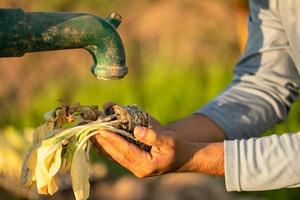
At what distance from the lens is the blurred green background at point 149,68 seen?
17.2 ft

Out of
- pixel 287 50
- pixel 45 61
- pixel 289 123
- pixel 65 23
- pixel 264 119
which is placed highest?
pixel 65 23

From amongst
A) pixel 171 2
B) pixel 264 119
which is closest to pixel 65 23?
pixel 264 119

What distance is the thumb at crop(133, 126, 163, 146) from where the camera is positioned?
2119 millimetres

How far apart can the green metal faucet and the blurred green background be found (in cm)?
215

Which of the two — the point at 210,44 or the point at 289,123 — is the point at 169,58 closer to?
the point at 210,44

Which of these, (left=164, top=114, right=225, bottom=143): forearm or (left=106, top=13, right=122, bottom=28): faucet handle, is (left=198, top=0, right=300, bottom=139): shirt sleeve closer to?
(left=164, top=114, right=225, bottom=143): forearm

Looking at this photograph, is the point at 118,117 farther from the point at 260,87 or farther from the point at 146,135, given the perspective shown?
the point at 260,87

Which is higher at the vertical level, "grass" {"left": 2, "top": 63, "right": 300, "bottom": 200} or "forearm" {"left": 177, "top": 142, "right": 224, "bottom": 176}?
"forearm" {"left": 177, "top": 142, "right": 224, "bottom": 176}

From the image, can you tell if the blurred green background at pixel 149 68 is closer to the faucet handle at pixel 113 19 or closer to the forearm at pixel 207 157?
the forearm at pixel 207 157

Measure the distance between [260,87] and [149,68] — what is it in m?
3.15

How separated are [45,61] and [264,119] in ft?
12.5

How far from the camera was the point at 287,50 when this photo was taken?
276 centimetres

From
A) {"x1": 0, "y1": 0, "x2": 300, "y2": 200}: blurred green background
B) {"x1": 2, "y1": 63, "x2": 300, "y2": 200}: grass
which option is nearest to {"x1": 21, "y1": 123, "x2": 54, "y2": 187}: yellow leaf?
{"x1": 0, "y1": 0, "x2": 300, "y2": 200}: blurred green background

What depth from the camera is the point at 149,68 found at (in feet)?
19.4
